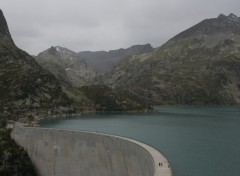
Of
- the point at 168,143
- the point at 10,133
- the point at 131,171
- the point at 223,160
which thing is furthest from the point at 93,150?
the point at 168,143

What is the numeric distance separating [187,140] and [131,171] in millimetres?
55010

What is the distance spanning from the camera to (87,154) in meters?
53.1

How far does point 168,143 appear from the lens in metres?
89.8

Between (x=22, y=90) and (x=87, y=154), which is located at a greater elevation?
(x=22, y=90)

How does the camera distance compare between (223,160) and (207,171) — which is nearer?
(207,171)

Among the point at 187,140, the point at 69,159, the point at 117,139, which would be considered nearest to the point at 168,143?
the point at 187,140

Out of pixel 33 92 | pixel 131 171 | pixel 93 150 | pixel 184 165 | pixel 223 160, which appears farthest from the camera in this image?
pixel 33 92

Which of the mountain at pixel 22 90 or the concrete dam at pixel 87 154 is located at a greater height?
the mountain at pixel 22 90

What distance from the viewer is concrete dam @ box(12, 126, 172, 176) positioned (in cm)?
3997

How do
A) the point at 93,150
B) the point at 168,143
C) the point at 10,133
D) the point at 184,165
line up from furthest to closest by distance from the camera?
the point at 168,143 → the point at 10,133 → the point at 184,165 → the point at 93,150

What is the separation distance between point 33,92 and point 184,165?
136 metres

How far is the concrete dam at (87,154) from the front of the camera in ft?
131

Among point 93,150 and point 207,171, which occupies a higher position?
point 93,150

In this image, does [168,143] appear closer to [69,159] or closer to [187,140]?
[187,140]
